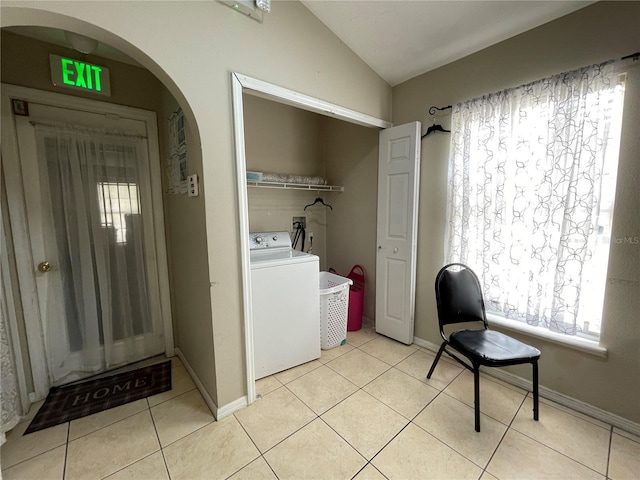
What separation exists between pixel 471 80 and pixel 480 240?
1.24 meters

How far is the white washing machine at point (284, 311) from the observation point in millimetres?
1968

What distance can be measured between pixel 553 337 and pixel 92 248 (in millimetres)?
3372

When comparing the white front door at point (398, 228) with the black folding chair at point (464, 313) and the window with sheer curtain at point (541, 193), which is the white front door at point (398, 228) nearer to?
the window with sheer curtain at point (541, 193)

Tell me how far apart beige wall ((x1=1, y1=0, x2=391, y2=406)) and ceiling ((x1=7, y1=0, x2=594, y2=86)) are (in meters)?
0.15

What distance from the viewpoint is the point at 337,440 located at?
1.49 metres

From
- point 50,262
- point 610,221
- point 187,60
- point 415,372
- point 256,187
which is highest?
point 187,60

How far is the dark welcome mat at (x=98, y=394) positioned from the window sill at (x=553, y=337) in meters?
2.55

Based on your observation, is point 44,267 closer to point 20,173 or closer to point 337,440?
point 20,173

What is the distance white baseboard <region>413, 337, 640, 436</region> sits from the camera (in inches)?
60.6

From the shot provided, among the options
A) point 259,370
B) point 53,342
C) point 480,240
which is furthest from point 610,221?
point 53,342

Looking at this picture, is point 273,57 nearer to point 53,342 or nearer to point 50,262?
point 50,262

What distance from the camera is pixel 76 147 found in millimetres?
1909

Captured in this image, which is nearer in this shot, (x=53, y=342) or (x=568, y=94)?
(x=568, y=94)

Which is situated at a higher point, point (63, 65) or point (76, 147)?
point (63, 65)
